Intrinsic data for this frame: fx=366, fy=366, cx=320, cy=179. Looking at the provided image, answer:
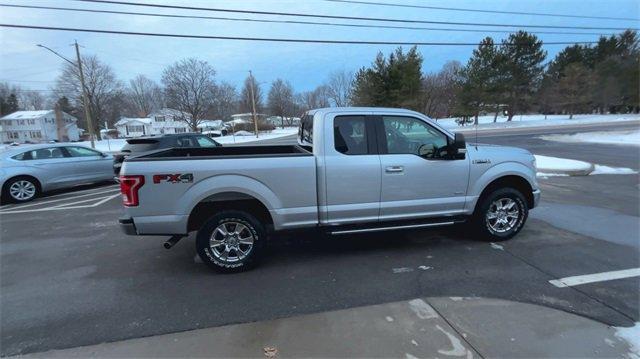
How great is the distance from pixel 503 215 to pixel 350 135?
8.57ft

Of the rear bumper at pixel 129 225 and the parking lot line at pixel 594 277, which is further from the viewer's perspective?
the rear bumper at pixel 129 225

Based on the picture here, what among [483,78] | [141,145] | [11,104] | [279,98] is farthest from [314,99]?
[141,145]

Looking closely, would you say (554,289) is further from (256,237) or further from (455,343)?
(256,237)

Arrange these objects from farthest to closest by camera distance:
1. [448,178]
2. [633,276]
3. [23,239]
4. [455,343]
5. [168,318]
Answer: [23,239] < [448,178] < [633,276] < [168,318] < [455,343]

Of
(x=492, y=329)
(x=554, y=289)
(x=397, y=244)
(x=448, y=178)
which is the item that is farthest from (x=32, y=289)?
(x=554, y=289)

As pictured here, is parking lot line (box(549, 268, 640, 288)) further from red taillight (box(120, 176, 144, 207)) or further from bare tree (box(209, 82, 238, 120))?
bare tree (box(209, 82, 238, 120))

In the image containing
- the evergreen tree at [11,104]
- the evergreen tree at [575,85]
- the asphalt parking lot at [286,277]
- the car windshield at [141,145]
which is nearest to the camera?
the asphalt parking lot at [286,277]

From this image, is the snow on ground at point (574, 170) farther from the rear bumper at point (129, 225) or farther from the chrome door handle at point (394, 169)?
the rear bumper at point (129, 225)

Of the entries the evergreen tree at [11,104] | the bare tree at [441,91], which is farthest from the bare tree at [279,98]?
the evergreen tree at [11,104]

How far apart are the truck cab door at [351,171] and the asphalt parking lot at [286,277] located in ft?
2.10

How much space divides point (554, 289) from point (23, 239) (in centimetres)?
791

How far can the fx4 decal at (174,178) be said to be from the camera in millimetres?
4098

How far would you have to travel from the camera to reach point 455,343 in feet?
9.80

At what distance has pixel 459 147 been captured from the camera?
4.85 m
